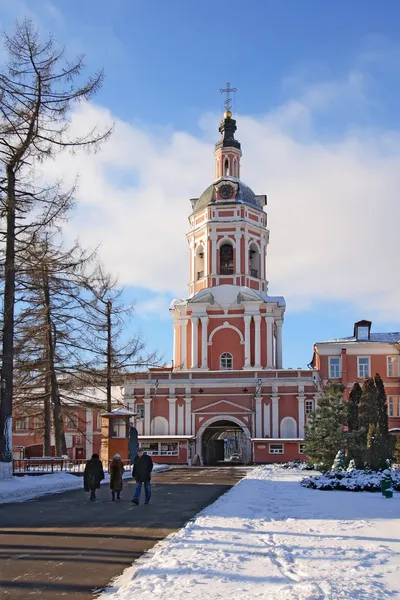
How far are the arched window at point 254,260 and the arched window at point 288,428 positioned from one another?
12.0m

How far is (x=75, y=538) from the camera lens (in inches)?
428

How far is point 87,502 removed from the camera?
17.3 meters

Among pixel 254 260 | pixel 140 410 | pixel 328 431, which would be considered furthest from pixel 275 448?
pixel 328 431

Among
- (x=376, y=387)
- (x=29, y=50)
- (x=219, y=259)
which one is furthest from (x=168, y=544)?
(x=219, y=259)

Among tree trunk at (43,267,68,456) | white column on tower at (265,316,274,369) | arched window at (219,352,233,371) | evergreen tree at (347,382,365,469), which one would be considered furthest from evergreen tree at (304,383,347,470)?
arched window at (219,352,233,371)

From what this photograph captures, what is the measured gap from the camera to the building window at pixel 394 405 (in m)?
52.1

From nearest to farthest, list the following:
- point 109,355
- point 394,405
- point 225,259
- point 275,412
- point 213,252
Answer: point 109,355
point 275,412
point 394,405
point 213,252
point 225,259

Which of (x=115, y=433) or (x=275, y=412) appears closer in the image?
(x=115, y=433)

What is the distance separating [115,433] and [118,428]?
0.29 meters

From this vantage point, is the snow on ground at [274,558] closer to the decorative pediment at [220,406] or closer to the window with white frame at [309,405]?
the window with white frame at [309,405]

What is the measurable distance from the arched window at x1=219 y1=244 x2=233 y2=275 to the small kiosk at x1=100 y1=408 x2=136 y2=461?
78.9ft

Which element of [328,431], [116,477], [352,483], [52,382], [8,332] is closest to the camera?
[116,477]

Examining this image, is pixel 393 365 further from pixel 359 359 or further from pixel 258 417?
pixel 258 417

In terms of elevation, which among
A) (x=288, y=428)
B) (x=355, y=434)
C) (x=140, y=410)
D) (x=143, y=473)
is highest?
(x=140, y=410)
